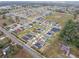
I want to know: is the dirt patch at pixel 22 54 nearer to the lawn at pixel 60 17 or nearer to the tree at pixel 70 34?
the tree at pixel 70 34

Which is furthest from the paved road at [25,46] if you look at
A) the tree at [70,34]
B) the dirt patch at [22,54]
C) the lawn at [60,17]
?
the lawn at [60,17]

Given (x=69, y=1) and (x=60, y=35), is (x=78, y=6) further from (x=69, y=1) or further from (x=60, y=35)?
(x=60, y=35)

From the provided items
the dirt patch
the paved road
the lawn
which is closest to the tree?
the lawn

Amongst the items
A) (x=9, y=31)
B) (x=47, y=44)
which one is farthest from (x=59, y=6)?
(x=9, y=31)

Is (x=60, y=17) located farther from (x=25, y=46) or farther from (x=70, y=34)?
(x=25, y=46)

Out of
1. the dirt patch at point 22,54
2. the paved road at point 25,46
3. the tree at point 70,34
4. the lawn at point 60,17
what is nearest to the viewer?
the dirt patch at point 22,54

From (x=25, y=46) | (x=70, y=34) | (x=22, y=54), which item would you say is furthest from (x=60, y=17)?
→ (x=22, y=54)

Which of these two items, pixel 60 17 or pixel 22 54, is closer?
pixel 22 54

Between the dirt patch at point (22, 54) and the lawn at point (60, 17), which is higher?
the lawn at point (60, 17)
